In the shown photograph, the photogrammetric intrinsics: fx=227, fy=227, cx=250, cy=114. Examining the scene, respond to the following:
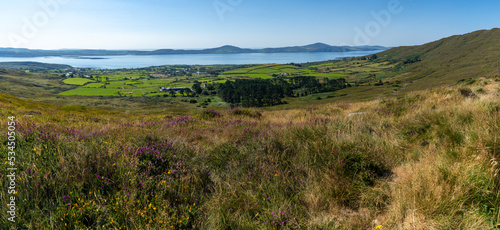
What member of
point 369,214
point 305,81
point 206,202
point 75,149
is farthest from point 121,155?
point 305,81

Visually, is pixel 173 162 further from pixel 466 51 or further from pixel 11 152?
pixel 466 51

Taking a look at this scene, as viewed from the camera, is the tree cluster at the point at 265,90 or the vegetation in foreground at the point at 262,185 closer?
the vegetation in foreground at the point at 262,185

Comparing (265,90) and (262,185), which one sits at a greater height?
(262,185)

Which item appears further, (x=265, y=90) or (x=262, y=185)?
(x=265, y=90)

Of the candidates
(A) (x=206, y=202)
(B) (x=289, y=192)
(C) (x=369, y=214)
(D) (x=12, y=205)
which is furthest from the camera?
(B) (x=289, y=192)

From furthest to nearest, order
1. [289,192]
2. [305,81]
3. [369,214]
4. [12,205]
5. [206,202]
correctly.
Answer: [305,81] < [289,192] < [206,202] < [369,214] < [12,205]

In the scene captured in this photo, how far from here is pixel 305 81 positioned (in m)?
174

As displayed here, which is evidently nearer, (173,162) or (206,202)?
(206,202)

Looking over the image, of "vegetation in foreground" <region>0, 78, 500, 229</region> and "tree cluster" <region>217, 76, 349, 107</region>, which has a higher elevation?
"vegetation in foreground" <region>0, 78, 500, 229</region>

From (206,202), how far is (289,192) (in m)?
1.36

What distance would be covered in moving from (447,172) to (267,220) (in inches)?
103

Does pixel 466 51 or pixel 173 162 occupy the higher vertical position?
pixel 466 51

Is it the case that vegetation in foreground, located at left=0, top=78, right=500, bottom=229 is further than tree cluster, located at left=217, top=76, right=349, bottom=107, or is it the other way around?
tree cluster, located at left=217, top=76, right=349, bottom=107

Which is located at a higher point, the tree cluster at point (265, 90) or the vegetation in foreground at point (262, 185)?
the vegetation in foreground at point (262, 185)
